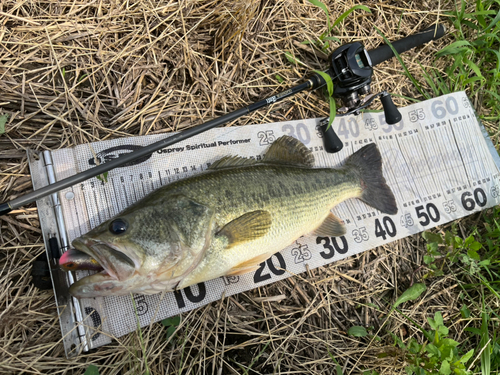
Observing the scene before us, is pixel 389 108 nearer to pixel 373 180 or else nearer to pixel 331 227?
pixel 373 180

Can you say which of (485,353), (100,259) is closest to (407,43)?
(485,353)

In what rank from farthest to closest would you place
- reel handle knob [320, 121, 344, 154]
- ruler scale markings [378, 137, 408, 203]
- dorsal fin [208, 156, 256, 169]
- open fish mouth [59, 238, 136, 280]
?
ruler scale markings [378, 137, 408, 203], reel handle knob [320, 121, 344, 154], dorsal fin [208, 156, 256, 169], open fish mouth [59, 238, 136, 280]

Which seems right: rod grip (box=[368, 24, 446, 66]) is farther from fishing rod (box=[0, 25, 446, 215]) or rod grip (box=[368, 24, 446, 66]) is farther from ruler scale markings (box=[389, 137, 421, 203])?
ruler scale markings (box=[389, 137, 421, 203])

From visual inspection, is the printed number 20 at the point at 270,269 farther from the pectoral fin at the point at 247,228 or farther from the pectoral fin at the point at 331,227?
the pectoral fin at the point at 247,228

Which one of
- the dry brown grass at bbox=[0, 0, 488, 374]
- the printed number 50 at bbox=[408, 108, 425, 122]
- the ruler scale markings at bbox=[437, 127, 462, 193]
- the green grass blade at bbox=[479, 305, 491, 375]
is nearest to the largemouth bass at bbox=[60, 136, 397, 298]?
the dry brown grass at bbox=[0, 0, 488, 374]

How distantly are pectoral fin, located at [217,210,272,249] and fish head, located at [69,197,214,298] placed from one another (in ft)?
0.47

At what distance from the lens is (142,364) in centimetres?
228

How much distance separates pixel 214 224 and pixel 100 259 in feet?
2.53

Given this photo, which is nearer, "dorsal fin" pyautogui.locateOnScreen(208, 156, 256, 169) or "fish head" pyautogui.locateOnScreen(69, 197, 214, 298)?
"fish head" pyautogui.locateOnScreen(69, 197, 214, 298)

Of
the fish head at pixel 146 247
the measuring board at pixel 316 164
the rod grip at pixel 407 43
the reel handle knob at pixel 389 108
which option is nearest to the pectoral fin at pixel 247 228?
the fish head at pixel 146 247

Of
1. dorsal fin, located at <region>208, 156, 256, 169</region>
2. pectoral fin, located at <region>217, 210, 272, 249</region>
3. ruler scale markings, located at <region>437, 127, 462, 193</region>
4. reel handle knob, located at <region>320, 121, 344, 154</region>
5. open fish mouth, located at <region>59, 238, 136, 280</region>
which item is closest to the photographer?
open fish mouth, located at <region>59, 238, 136, 280</region>

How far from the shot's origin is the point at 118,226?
78.1 inches

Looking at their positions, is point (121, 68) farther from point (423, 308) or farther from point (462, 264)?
point (462, 264)

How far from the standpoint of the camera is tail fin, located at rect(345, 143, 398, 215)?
3.15 meters
